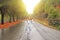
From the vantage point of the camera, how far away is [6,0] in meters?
42.1

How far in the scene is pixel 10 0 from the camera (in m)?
43.9

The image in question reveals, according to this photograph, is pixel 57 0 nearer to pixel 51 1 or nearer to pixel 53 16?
pixel 51 1

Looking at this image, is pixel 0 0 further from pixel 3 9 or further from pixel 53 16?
pixel 53 16

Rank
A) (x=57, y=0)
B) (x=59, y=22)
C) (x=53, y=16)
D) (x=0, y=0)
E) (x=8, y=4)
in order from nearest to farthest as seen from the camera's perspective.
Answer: (x=59, y=22), (x=0, y=0), (x=8, y=4), (x=53, y=16), (x=57, y=0)

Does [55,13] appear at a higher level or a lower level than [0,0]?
lower

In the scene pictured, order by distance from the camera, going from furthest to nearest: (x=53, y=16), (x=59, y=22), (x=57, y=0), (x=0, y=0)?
(x=57, y=0), (x=53, y=16), (x=0, y=0), (x=59, y=22)

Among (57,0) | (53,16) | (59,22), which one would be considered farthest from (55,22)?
(57,0)

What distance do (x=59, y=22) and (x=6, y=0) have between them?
43.9ft

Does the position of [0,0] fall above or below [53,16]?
above

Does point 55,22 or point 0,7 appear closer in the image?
point 55,22

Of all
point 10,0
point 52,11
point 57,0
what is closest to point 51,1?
point 57,0

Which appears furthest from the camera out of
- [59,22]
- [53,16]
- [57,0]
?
[57,0]

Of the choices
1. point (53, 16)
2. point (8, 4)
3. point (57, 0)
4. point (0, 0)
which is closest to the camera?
point (0, 0)

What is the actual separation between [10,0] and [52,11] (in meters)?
12.3
